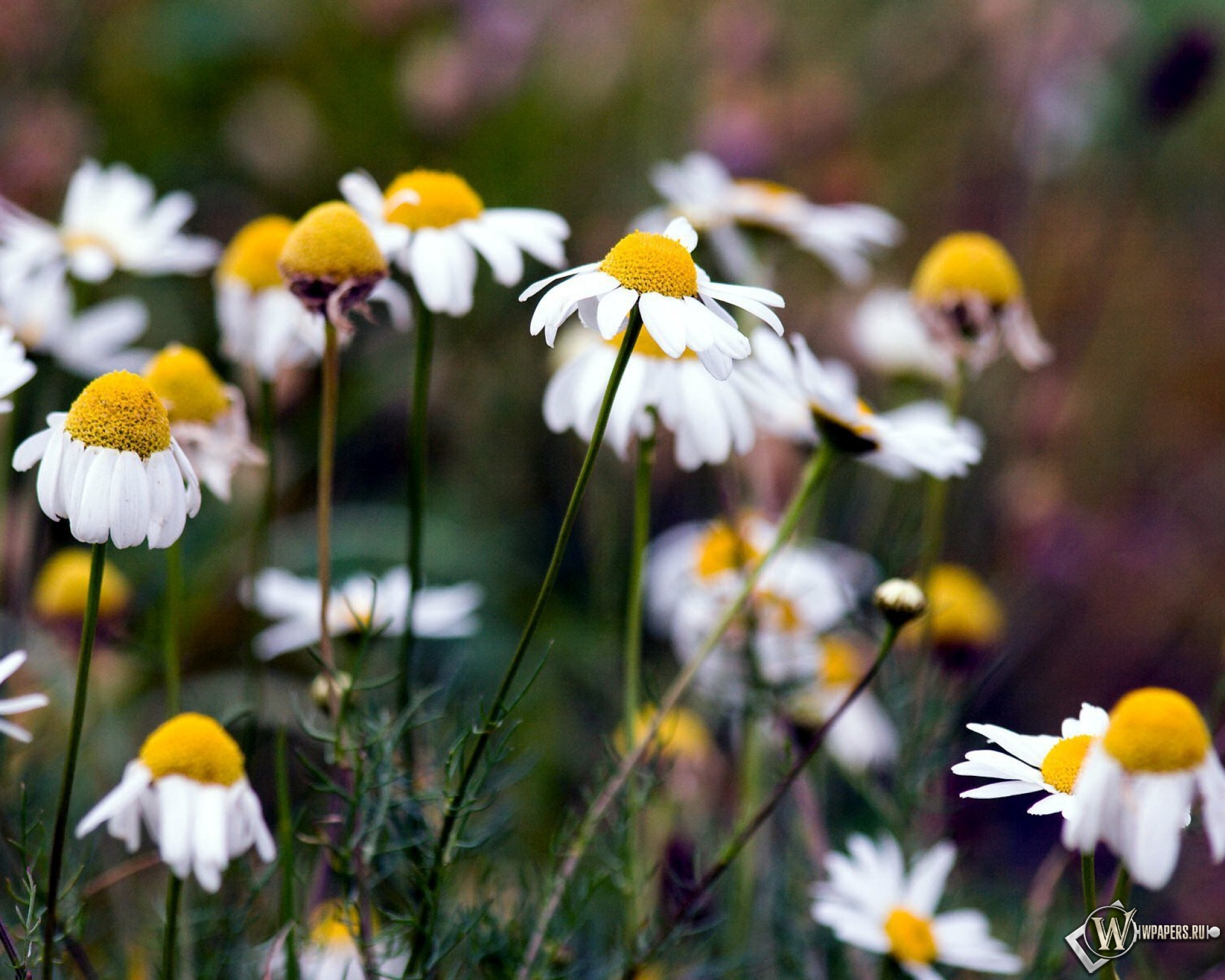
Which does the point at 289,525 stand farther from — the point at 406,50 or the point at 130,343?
the point at 406,50

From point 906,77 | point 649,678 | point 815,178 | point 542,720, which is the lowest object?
point 542,720

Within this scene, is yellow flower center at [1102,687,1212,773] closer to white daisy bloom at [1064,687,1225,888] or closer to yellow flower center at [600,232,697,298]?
white daisy bloom at [1064,687,1225,888]

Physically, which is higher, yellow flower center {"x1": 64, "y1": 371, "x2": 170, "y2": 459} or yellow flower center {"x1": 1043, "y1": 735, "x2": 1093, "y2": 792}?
yellow flower center {"x1": 64, "y1": 371, "x2": 170, "y2": 459}

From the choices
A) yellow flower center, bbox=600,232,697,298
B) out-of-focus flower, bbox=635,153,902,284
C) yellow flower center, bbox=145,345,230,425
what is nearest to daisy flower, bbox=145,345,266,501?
yellow flower center, bbox=145,345,230,425

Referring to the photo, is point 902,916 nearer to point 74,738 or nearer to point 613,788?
point 613,788

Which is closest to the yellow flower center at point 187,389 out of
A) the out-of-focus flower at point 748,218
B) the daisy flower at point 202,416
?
the daisy flower at point 202,416

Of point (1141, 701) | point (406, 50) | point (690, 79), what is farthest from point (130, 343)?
point (1141, 701)

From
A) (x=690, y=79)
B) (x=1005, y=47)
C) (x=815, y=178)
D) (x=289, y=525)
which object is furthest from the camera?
(x=690, y=79)
